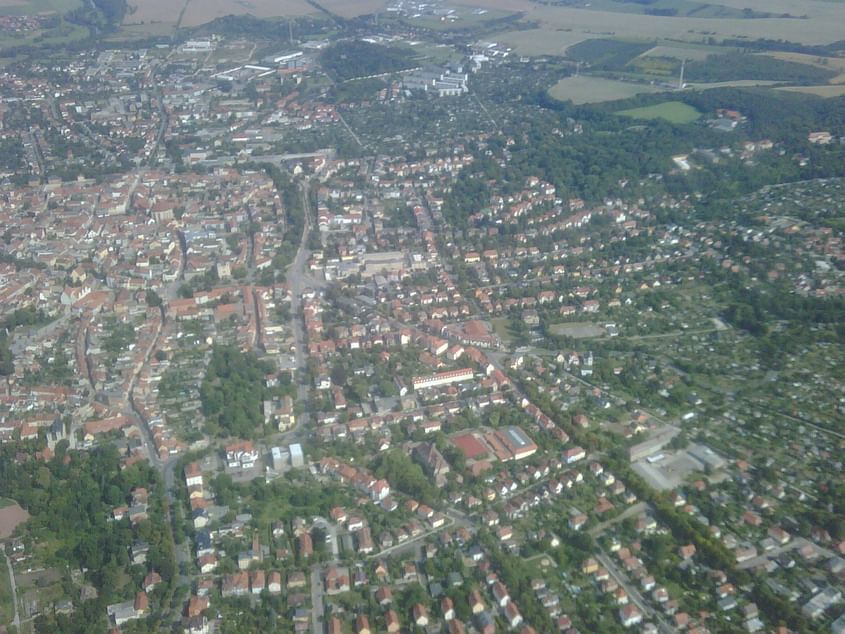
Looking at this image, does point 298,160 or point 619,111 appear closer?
point 298,160

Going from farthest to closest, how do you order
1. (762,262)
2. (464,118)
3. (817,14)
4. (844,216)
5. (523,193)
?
(817,14) → (464,118) → (523,193) → (844,216) → (762,262)

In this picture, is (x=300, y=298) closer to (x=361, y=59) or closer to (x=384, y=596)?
(x=384, y=596)

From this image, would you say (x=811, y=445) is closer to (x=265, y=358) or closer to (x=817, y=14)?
(x=265, y=358)

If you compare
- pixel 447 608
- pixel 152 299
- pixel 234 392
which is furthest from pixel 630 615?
pixel 152 299

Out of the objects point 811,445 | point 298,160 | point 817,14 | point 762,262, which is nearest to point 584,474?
point 811,445

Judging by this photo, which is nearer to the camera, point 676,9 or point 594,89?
point 594,89

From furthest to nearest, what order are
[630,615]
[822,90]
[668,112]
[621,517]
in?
1. [822,90]
2. [668,112]
3. [621,517]
4. [630,615]

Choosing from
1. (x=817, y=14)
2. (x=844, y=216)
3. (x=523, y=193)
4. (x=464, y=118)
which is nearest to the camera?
(x=844, y=216)

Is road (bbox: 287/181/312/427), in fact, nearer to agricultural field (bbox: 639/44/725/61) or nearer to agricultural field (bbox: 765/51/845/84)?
agricultural field (bbox: 639/44/725/61)
